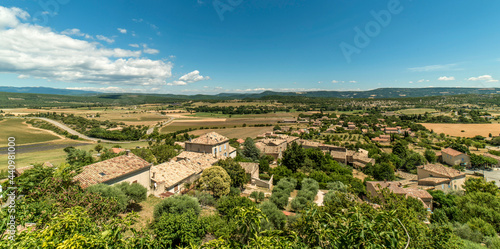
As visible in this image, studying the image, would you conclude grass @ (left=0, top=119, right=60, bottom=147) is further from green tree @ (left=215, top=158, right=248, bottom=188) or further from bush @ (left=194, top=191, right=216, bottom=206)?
bush @ (left=194, top=191, right=216, bottom=206)

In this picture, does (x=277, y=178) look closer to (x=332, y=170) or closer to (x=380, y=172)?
(x=332, y=170)

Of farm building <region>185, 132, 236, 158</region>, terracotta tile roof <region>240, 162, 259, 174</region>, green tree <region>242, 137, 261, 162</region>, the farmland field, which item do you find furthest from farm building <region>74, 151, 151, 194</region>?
the farmland field

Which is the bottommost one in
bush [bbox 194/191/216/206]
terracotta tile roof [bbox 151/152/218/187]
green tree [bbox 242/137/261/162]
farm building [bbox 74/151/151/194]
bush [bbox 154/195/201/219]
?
green tree [bbox 242/137/261/162]

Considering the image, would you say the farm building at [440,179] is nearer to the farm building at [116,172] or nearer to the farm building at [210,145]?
the farm building at [210,145]

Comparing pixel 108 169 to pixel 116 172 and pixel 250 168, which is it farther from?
pixel 250 168

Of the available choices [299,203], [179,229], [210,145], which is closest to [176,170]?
[210,145]

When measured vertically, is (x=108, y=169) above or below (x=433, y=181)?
above

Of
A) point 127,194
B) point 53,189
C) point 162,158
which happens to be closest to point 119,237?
point 53,189

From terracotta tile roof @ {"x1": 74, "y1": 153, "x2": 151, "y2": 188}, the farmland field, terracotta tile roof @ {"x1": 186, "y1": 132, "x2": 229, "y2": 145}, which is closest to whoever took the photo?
terracotta tile roof @ {"x1": 74, "y1": 153, "x2": 151, "y2": 188}
